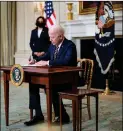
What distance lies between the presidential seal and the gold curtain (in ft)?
21.2

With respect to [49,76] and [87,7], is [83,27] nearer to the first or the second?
[87,7]

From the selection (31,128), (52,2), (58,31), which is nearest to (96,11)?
(52,2)

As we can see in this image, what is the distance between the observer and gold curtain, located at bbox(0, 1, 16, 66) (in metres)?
10.1

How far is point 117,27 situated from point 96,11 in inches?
25.2

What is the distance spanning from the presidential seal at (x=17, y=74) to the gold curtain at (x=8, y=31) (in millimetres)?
6471

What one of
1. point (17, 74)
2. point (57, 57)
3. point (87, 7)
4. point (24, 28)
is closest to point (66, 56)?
point (57, 57)

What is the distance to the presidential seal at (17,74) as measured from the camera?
12.2ft

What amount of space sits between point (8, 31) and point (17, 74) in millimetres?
6621

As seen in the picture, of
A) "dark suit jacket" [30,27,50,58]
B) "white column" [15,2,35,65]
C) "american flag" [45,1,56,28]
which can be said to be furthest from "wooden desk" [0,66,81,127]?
"white column" [15,2,35,65]

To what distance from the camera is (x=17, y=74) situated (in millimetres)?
3785

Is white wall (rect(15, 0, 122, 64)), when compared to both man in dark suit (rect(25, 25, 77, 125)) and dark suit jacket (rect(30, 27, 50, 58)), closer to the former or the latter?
dark suit jacket (rect(30, 27, 50, 58))

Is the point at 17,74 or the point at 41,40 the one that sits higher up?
the point at 41,40

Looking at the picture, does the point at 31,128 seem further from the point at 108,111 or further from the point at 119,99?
the point at 119,99

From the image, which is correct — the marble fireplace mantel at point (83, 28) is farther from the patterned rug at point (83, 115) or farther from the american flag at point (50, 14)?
the patterned rug at point (83, 115)
